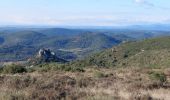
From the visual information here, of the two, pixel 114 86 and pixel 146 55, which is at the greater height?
pixel 114 86

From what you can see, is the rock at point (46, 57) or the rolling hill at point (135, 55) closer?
the rolling hill at point (135, 55)

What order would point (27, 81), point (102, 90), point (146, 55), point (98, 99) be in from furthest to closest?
1. point (146, 55)
2. point (27, 81)
3. point (102, 90)
4. point (98, 99)

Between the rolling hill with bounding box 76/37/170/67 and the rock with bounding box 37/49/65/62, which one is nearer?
the rolling hill with bounding box 76/37/170/67

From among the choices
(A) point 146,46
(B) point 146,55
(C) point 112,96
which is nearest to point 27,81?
(C) point 112,96

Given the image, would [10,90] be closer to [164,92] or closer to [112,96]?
[112,96]

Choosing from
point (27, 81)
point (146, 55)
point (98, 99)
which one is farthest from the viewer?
point (146, 55)

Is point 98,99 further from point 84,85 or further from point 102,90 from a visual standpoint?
point 84,85

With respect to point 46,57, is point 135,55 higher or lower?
higher

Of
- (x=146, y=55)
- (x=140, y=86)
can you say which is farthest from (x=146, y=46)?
(x=140, y=86)

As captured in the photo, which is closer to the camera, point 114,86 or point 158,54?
point 114,86

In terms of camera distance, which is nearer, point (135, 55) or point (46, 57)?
point (46, 57)
